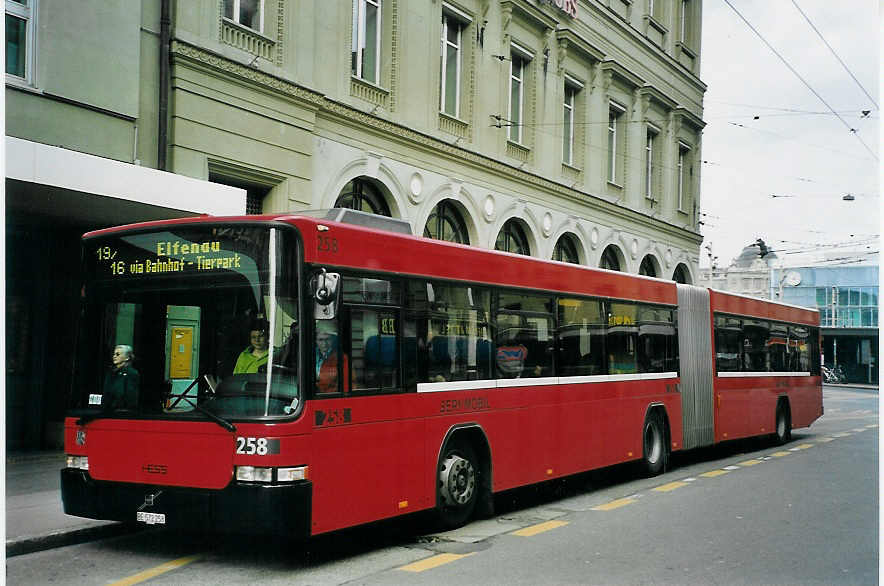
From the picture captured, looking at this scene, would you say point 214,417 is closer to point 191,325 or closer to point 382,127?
point 191,325

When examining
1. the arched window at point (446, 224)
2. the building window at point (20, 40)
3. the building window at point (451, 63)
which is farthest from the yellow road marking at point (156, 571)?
the building window at point (451, 63)

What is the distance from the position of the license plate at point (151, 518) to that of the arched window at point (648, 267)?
2350 cm

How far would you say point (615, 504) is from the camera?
11.9 meters

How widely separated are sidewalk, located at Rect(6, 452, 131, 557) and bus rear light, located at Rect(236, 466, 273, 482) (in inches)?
89.5

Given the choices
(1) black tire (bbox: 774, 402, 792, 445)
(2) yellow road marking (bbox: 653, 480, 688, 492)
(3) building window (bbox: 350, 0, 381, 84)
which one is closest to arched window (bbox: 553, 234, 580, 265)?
(1) black tire (bbox: 774, 402, 792, 445)

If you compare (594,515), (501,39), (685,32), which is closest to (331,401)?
(594,515)

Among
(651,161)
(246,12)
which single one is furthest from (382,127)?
(651,161)

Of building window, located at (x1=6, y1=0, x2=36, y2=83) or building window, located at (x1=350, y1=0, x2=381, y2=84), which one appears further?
building window, located at (x1=350, y1=0, x2=381, y2=84)

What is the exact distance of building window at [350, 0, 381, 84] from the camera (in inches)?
727

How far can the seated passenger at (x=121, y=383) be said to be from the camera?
8297 millimetres

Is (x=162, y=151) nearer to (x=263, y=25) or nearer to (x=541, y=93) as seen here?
(x=263, y=25)

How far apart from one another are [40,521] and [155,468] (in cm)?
213

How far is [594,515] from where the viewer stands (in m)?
11.0

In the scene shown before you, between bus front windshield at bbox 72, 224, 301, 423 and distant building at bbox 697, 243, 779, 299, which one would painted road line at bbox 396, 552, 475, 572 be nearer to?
bus front windshield at bbox 72, 224, 301, 423
